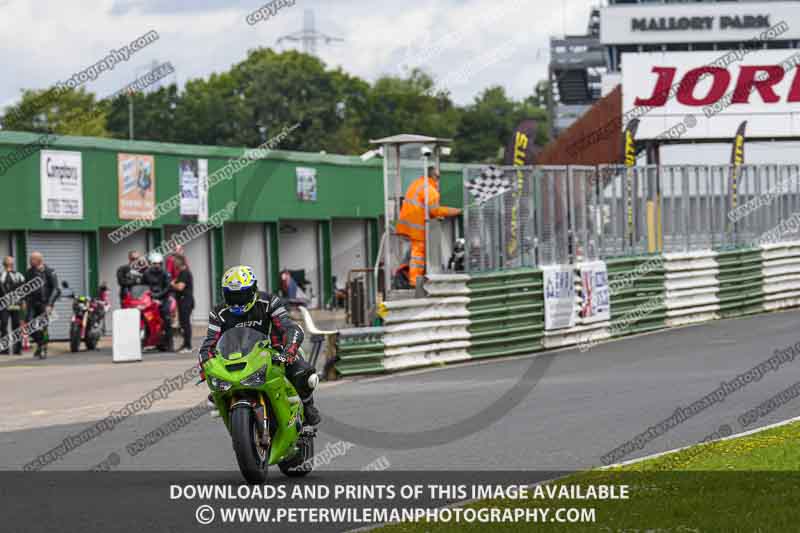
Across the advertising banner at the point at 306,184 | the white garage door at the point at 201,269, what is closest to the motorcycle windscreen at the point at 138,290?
the white garage door at the point at 201,269

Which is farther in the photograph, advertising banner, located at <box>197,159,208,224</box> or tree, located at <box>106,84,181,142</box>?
tree, located at <box>106,84,181,142</box>

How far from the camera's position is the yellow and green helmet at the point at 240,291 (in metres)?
9.89

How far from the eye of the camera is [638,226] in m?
24.6

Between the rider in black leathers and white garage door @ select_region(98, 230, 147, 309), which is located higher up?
white garage door @ select_region(98, 230, 147, 309)

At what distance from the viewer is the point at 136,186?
32.1 m

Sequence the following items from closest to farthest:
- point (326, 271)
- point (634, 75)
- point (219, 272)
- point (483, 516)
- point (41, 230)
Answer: point (483, 516) → point (41, 230) → point (219, 272) → point (326, 271) → point (634, 75)

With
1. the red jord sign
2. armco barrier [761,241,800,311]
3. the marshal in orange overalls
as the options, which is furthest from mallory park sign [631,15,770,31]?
the marshal in orange overalls

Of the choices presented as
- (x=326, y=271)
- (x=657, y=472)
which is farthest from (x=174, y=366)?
(x=326, y=271)

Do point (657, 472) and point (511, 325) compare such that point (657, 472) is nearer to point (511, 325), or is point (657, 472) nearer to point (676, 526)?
point (676, 526)

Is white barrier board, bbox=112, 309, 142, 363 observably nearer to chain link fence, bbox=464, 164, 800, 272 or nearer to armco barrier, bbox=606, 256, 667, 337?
chain link fence, bbox=464, 164, 800, 272

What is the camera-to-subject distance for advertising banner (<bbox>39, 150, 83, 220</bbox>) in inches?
1142

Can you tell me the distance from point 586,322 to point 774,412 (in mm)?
9597

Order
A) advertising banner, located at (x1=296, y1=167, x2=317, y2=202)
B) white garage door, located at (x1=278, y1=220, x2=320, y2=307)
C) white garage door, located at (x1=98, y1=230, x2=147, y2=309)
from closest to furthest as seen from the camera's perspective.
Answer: white garage door, located at (x1=98, y1=230, x2=147, y2=309) < advertising banner, located at (x1=296, y1=167, x2=317, y2=202) < white garage door, located at (x1=278, y1=220, x2=320, y2=307)

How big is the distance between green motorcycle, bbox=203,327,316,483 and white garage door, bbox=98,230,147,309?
2266cm
